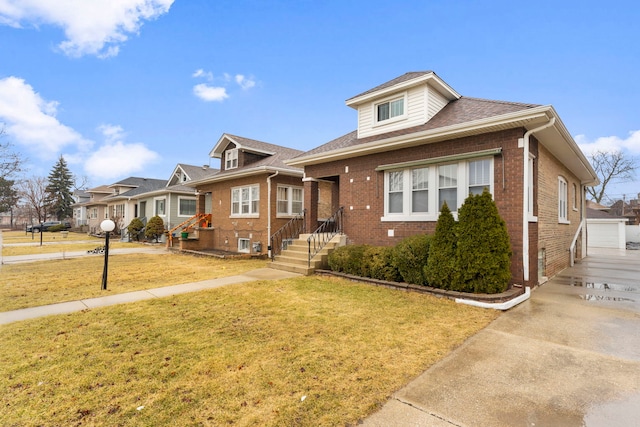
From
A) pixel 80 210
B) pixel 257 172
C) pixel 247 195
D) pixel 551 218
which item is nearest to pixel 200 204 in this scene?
pixel 247 195

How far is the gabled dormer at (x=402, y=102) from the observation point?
920 centimetres

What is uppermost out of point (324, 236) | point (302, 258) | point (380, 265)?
point (324, 236)

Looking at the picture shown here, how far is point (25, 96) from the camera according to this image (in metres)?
15.3

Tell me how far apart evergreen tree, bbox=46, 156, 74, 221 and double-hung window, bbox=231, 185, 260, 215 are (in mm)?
49029

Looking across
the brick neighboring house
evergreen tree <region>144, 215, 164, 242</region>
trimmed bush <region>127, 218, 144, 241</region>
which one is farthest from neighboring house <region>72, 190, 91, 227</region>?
the brick neighboring house

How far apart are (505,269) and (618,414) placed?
13.0ft

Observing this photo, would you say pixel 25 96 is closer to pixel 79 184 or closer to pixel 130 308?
pixel 130 308

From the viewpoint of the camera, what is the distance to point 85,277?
28.4 feet

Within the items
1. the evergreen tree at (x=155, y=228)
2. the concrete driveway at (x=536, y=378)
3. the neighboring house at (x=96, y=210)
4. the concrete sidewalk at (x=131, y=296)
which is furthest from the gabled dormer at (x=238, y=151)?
the neighboring house at (x=96, y=210)

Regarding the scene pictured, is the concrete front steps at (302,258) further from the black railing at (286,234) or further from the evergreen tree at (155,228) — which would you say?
the evergreen tree at (155,228)

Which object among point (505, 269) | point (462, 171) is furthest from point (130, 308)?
point (462, 171)

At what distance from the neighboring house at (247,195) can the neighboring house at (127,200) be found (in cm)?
923

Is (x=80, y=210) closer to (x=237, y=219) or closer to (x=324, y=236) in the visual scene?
(x=237, y=219)

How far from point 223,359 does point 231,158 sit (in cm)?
1476
